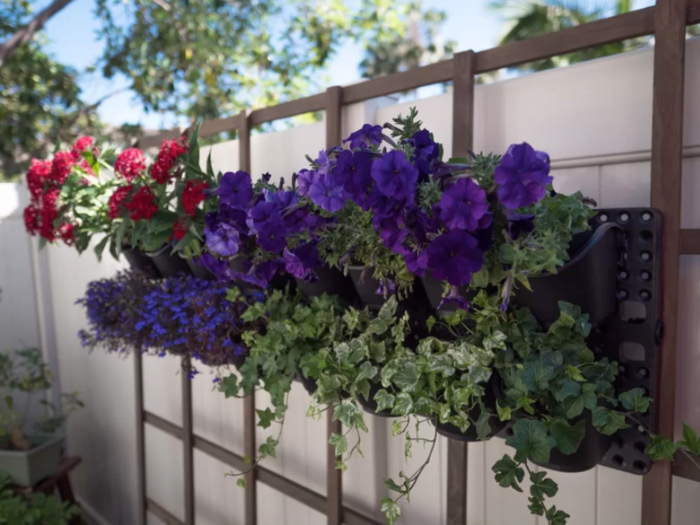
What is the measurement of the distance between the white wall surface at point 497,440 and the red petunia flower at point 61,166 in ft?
1.54

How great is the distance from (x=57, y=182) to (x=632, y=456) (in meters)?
1.68

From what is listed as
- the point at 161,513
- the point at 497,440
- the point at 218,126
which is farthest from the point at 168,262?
the point at 161,513

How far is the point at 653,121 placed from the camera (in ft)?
2.84

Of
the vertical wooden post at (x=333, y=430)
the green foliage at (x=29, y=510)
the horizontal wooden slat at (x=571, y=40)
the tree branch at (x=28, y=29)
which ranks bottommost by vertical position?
the green foliage at (x=29, y=510)

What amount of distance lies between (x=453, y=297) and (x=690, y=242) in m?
0.40

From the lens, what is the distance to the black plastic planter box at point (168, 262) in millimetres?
1479

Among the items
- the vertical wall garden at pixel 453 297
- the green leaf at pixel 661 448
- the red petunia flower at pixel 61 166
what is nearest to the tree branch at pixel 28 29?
the red petunia flower at pixel 61 166

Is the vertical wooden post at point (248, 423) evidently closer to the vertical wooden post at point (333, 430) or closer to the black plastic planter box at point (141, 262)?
the vertical wooden post at point (333, 430)

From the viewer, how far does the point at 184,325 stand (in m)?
1.36

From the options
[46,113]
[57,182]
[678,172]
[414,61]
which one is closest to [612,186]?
[678,172]

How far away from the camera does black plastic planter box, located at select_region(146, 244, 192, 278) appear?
1479 mm

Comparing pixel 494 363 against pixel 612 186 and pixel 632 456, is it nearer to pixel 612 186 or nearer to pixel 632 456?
pixel 632 456

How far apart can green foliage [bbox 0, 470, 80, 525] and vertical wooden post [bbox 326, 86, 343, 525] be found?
4.42ft

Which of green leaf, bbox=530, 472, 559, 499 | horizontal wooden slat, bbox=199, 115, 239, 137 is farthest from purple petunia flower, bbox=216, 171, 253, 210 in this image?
horizontal wooden slat, bbox=199, 115, 239, 137
